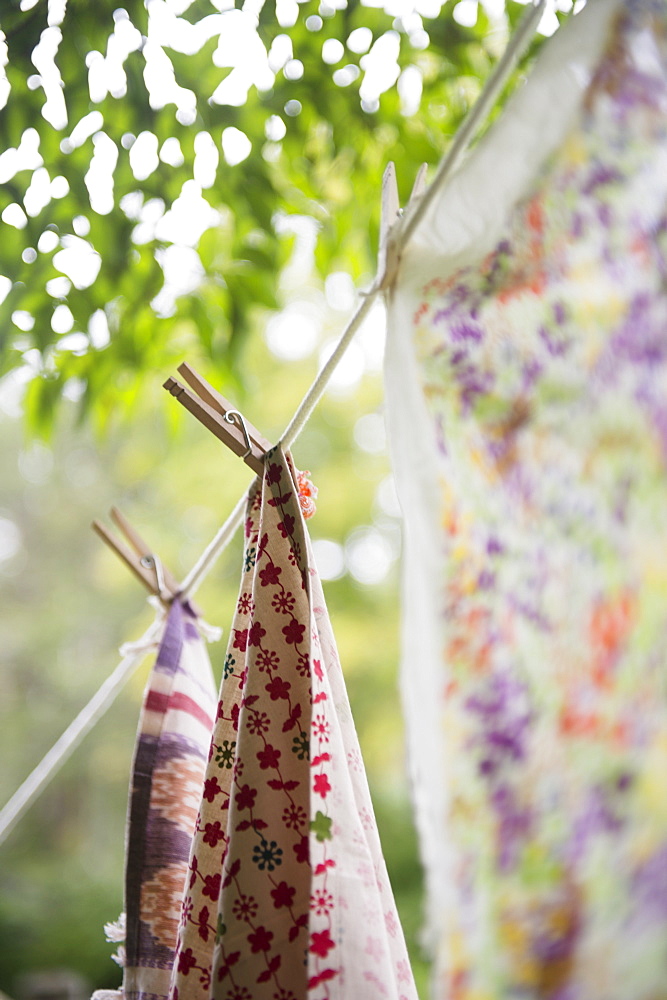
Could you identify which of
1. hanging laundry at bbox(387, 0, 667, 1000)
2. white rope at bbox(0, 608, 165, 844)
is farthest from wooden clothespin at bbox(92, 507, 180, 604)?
hanging laundry at bbox(387, 0, 667, 1000)

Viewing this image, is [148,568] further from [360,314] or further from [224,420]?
[360,314]

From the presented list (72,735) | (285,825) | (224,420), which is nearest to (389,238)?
(224,420)

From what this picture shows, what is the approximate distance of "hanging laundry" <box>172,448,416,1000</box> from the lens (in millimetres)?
520

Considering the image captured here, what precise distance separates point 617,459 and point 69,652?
5590mm

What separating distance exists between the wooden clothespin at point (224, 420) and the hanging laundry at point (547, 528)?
0.64ft

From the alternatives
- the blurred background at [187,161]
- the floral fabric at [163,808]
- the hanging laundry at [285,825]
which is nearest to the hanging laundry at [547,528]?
the hanging laundry at [285,825]

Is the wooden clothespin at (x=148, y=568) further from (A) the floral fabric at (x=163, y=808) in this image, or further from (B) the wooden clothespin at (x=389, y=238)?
(B) the wooden clothespin at (x=389, y=238)

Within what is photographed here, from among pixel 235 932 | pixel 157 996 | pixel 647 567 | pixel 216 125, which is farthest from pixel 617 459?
pixel 216 125

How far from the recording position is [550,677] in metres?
0.40

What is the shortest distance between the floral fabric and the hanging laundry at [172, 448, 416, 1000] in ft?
0.55

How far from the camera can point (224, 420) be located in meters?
0.67

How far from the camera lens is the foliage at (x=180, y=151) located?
0.93 m

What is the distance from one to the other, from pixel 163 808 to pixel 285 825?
30 cm

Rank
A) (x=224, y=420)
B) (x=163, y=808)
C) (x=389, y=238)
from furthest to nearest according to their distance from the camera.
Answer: (x=163, y=808) → (x=224, y=420) → (x=389, y=238)
